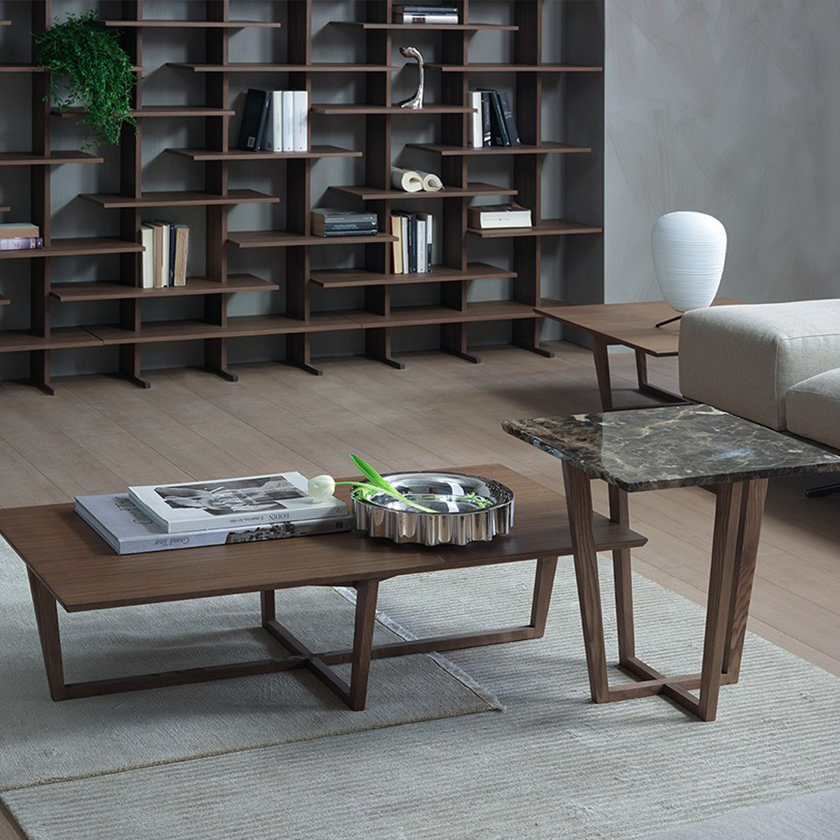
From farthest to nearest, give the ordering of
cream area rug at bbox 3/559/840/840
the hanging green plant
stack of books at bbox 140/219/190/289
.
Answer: stack of books at bbox 140/219/190/289
the hanging green plant
cream area rug at bbox 3/559/840/840

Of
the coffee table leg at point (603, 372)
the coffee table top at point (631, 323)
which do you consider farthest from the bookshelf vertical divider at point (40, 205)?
the coffee table leg at point (603, 372)

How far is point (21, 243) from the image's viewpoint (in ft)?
17.8

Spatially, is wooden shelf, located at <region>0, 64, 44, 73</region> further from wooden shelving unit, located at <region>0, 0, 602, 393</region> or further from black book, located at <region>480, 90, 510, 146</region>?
black book, located at <region>480, 90, 510, 146</region>

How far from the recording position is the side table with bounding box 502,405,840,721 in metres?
2.45

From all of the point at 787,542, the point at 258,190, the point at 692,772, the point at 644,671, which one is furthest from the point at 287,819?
the point at 258,190

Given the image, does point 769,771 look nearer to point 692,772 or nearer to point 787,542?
point 692,772

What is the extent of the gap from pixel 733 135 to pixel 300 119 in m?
2.02

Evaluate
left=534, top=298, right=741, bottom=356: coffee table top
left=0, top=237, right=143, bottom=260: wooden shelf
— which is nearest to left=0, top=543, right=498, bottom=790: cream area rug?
left=534, top=298, right=741, bottom=356: coffee table top

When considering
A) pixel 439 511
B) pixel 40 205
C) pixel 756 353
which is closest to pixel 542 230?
pixel 40 205

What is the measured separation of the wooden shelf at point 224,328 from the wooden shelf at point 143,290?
0.43 ft

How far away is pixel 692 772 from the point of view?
2.47 meters

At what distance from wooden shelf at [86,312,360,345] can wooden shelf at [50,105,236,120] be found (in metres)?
0.83

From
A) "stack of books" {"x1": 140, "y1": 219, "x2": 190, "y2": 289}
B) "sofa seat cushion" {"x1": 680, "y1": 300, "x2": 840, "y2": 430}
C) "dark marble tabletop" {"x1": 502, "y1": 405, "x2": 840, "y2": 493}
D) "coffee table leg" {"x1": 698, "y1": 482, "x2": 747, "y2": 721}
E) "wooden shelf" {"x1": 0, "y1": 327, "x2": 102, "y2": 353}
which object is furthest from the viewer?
"stack of books" {"x1": 140, "y1": 219, "x2": 190, "y2": 289}

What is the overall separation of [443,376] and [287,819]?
3.75 m
